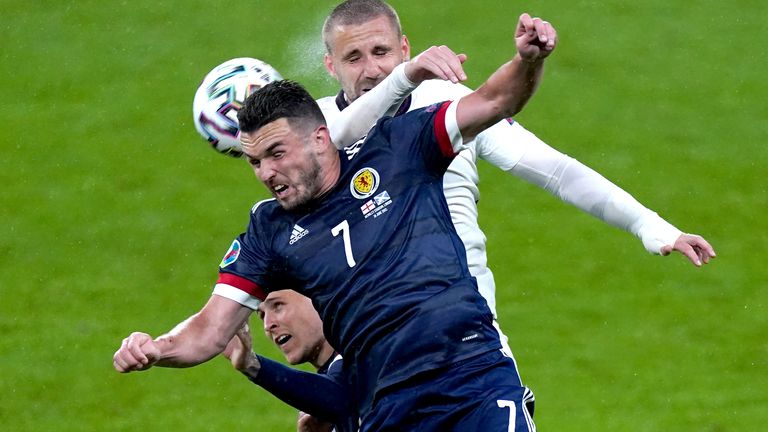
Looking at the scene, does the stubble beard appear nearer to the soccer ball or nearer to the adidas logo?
the adidas logo

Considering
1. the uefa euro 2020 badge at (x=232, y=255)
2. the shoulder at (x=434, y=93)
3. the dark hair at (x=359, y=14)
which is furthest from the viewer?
the dark hair at (x=359, y=14)

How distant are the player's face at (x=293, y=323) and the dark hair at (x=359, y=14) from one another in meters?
1.24

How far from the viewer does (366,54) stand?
23.2 ft

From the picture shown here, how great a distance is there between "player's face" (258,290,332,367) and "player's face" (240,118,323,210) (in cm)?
139

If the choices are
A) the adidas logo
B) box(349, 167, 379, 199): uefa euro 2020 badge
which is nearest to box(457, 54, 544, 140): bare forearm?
box(349, 167, 379, 199): uefa euro 2020 badge

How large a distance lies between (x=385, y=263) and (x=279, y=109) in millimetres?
780

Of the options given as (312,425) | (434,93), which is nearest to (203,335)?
(312,425)

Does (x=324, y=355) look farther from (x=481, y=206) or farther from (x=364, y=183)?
(x=481, y=206)

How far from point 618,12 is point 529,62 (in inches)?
361

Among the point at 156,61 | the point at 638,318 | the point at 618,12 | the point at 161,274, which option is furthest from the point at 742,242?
the point at 156,61

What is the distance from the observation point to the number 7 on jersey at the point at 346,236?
6055 millimetres

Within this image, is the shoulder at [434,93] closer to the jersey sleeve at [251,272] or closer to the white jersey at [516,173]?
the white jersey at [516,173]

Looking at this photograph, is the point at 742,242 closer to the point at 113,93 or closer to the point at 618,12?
the point at 618,12

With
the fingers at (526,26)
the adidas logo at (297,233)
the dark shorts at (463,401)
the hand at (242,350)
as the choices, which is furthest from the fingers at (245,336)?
the fingers at (526,26)
